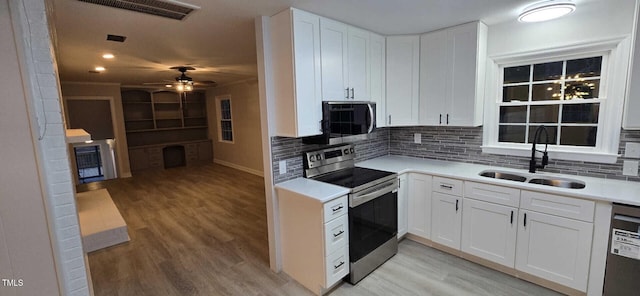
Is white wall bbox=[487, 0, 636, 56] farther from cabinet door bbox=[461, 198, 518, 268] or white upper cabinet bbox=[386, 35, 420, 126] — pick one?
cabinet door bbox=[461, 198, 518, 268]

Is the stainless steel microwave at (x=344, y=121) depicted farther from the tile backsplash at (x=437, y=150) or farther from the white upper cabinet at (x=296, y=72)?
the tile backsplash at (x=437, y=150)

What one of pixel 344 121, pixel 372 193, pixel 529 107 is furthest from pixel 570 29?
pixel 372 193

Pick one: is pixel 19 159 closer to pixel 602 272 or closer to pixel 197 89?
pixel 602 272

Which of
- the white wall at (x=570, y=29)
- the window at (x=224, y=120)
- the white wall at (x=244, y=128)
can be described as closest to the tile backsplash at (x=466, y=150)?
the white wall at (x=570, y=29)

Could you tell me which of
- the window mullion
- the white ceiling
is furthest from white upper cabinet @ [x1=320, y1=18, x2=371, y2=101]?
the window mullion

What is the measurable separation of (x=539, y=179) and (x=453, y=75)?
1.32 metres

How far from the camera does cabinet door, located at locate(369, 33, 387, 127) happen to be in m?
3.01

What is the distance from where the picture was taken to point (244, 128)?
6980 mm

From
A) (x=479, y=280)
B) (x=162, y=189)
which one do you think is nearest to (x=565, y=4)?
(x=479, y=280)

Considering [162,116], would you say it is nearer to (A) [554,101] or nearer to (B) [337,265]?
(B) [337,265]

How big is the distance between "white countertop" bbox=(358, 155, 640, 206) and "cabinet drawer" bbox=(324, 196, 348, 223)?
0.87 metres

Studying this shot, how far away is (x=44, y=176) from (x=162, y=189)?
4697mm

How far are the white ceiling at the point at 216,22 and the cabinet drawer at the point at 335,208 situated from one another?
1575 mm

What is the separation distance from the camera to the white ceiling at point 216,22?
214 centimetres
